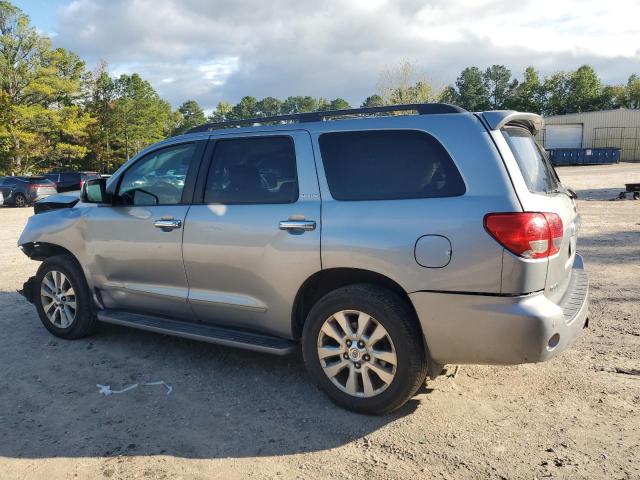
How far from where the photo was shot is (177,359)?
4.52 meters

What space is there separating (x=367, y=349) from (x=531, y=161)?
1.64 meters

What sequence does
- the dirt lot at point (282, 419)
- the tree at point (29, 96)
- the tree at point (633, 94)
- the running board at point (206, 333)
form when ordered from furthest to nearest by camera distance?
the tree at point (633, 94) → the tree at point (29, 96) → the running board at point (206, 333) → the dirt lot at point (282, 419)

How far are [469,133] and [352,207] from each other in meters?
0.84

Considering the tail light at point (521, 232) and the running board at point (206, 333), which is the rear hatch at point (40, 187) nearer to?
the running board at point (206, 333)

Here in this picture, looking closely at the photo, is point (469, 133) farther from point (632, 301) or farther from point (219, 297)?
point (632, 301)

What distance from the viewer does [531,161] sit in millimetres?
3512

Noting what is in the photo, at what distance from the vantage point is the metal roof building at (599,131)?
6298 cm

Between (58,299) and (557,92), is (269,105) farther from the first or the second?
(58,299)

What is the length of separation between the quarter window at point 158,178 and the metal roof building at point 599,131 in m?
65.3

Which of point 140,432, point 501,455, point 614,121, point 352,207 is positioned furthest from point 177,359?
point 614,121

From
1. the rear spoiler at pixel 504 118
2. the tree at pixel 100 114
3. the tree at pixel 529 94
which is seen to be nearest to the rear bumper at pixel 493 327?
the rear spoiler at pixel 504 118

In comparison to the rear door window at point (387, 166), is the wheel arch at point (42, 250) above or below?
below

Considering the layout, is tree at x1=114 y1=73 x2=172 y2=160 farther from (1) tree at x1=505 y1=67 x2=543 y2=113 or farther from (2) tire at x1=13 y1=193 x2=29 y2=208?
(1) tree at x1=505 y1=67 x2=543 y2=113

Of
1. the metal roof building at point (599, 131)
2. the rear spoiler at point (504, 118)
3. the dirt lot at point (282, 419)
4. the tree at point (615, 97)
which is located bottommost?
the dirt lot at point (282, 419)
